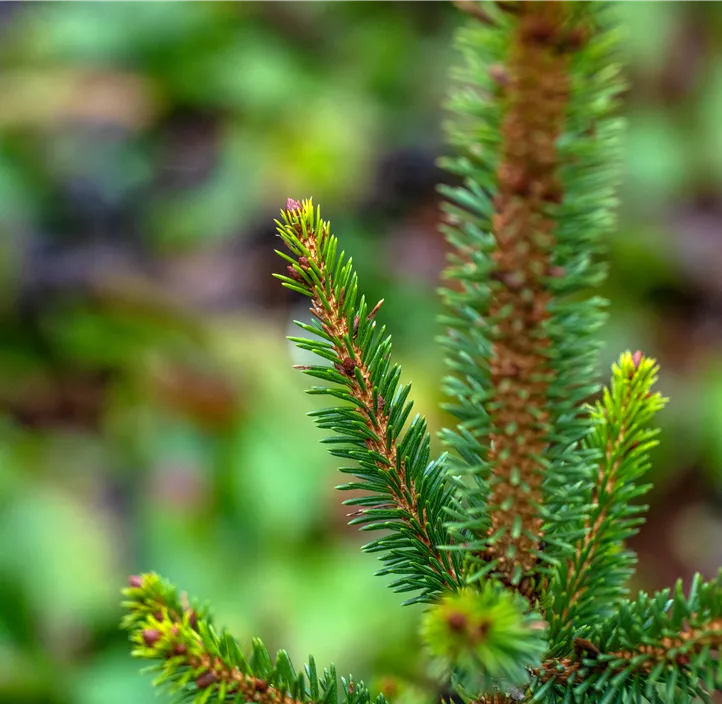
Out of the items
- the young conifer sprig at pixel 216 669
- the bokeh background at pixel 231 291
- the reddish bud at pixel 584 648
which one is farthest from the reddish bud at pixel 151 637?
the bokeh background at pixel 231 291

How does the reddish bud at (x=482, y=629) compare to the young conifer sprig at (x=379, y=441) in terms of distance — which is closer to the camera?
the reddish bud at (x=482, y=629)

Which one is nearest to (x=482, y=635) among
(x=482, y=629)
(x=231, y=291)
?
(x=482, y=629)

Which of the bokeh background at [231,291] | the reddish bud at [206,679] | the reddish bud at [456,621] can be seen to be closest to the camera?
the reddish bud at [456,621]

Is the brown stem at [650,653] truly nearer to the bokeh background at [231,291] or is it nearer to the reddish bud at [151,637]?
the reddish bud at [151,637]

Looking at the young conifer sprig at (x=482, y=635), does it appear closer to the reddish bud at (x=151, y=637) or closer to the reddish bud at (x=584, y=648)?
the reddish bud at (x=584, y=648)

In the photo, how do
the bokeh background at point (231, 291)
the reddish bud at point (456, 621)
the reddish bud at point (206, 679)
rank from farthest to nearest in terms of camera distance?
the bokeh background at point (231, 291) → the reddish bud at point (206, 679) → the reddish bud at point (456, 621)

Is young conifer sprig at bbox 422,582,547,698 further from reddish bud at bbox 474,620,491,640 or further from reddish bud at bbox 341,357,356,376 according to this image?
reddish bud at bbox 341,357,356,376

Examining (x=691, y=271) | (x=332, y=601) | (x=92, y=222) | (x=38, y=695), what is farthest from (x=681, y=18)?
(x=38, y=695)

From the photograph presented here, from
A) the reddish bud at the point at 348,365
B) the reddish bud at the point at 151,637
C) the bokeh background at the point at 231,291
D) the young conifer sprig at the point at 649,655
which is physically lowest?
the young conifer sprig at the point at 649,655

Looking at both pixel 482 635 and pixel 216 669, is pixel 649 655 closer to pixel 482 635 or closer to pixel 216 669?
pixel 482 635

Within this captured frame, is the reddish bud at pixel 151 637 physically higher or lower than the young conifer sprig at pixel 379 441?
lower
